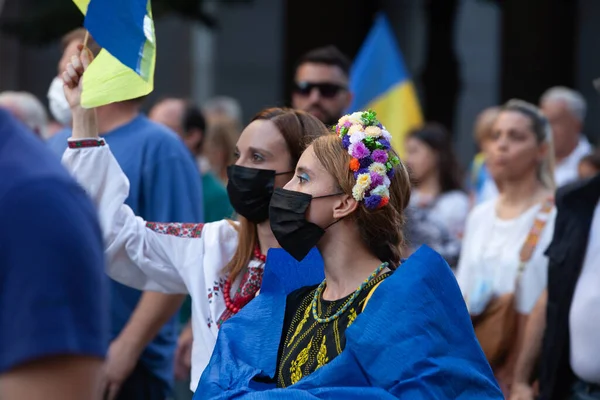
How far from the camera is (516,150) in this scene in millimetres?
5848

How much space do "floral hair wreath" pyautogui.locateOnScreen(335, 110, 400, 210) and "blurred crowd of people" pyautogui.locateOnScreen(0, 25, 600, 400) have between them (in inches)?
13.5

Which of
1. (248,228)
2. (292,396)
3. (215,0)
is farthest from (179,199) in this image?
(215,0)

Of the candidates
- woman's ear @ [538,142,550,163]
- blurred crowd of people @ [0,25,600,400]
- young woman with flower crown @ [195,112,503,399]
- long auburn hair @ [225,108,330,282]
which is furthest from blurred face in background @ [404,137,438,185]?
young woman with flower crown @ [195,112,503,399]

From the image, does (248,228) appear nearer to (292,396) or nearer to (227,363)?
(227,363)

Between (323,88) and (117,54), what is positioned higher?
(117,54)

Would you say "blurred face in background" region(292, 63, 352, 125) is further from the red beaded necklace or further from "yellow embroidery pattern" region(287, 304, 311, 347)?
"yellow embroidery pattern" region(287, 304, 311, 347)

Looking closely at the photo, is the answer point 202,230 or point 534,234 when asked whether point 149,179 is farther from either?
point 534,234

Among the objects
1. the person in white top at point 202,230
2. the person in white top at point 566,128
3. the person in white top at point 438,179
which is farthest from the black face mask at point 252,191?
the person in white top at point 566,128

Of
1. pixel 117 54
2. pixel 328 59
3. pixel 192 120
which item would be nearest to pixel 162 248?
pixel 117 54

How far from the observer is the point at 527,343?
5.16 metres

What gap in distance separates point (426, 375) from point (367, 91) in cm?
586

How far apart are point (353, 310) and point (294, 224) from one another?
1.18 feet

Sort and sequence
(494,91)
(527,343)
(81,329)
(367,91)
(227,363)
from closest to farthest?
(81,329)
(227,363)
(527,343)
(367,91)
(494,91)

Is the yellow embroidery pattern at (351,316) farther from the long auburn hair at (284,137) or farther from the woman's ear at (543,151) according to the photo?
the woman's ear at (543,151)
